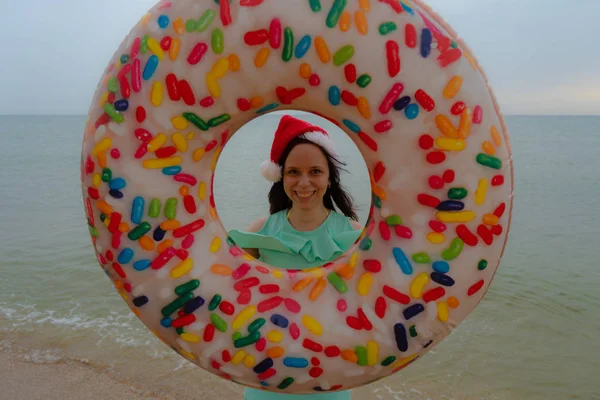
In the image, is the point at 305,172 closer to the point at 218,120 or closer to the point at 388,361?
the point at 218,120

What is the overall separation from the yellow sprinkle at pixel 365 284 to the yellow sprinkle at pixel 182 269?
49 cm

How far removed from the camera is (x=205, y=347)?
58.2 inches

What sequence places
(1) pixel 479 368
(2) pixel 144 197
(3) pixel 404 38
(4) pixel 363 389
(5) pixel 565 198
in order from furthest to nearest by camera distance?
1. (5) pixel 565 198
2. (1) pixel 479 368
3. (4) pixel 363 389
4. (2) pixel 144 197
5. (3) pixel 404 38

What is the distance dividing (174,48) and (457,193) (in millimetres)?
841

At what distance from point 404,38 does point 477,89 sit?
233 mm

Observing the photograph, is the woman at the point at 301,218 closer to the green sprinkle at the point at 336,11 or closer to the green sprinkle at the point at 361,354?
the green sprinkle at the point at 361,354

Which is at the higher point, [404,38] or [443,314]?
[404,38]

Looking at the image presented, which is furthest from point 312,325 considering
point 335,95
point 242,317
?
point 335,95

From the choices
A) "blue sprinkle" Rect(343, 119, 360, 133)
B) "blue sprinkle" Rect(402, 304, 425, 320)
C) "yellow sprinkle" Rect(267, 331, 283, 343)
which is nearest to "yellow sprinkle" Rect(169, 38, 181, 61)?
"blue sprinkle" Rect(343, 119, 360, 133)

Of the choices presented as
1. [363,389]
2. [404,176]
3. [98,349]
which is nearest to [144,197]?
[404,176]

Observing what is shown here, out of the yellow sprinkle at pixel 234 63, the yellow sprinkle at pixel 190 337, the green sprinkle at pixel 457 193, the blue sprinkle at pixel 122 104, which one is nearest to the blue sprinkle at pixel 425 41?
the green sprinkle at pixel 457 193

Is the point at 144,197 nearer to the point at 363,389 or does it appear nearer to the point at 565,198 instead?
the point at 363,389

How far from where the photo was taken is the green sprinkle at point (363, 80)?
132 cm

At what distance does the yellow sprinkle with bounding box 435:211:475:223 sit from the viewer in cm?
136
